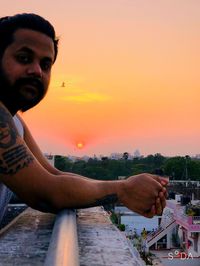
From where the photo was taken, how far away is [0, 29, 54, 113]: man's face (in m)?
1.92

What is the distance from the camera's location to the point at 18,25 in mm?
1996

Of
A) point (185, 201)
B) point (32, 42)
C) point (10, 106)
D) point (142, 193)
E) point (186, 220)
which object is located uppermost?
point (32, 42)

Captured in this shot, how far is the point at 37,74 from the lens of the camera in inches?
77.4

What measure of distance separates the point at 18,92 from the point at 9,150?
26 cm

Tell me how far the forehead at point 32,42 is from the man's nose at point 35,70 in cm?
5

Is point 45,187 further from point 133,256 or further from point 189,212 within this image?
point 189,212

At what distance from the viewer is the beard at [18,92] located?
75.5 inches

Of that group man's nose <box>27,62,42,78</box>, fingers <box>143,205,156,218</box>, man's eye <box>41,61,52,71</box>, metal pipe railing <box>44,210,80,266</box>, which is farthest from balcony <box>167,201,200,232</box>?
man's nose <box>27,62,42,78</box>

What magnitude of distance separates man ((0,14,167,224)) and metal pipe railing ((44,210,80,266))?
0.23 ft

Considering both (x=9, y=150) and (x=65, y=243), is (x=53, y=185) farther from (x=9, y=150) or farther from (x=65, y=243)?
(x=65, y=243)

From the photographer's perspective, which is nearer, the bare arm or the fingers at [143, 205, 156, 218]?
the bare arm

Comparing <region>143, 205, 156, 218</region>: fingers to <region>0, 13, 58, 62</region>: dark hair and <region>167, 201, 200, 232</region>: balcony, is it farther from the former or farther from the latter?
<region>167, 201, 200, 232</region>: balcony

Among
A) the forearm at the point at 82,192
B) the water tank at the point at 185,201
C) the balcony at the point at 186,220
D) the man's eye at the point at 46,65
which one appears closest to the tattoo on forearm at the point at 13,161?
Result: the forearm at the point at 82,192

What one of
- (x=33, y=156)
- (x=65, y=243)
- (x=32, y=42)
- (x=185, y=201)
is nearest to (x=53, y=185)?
(x=33, y=156)
